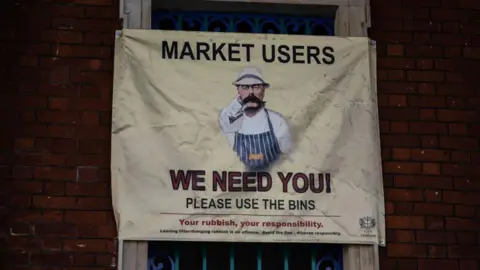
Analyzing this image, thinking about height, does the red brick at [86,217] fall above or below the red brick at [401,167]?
below

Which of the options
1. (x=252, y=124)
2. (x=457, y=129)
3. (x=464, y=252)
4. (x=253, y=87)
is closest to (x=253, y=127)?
(x=252, y=124)

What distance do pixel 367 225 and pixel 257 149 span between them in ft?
2.91

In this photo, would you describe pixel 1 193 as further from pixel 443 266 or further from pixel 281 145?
pixel 443 266

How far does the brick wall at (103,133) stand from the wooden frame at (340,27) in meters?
0.10

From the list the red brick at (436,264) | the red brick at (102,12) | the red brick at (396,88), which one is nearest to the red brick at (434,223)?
the red brick at (436,264)

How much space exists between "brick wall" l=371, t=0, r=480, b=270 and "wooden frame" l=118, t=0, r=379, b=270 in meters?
0.11

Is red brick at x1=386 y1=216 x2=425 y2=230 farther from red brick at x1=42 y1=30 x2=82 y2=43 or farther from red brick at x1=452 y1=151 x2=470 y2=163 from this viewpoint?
red brick at x1=42 y1=30 x2=82 y2=43

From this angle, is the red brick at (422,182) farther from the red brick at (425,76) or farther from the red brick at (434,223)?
the red brick at (425,76)

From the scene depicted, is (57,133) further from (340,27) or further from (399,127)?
(399,127)

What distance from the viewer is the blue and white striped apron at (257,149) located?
563 centimetres

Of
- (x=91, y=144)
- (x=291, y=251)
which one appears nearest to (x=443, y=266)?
(x=291, y=251)

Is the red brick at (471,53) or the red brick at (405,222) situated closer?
the red brick at (405,222)

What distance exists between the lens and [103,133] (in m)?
5.64

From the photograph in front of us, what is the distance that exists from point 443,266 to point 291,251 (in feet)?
3.34
